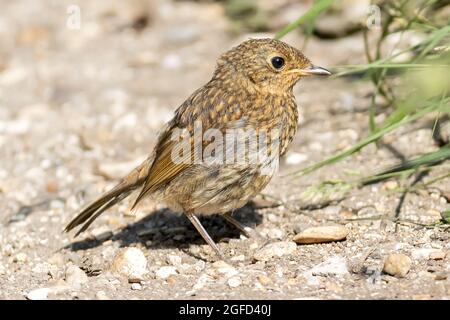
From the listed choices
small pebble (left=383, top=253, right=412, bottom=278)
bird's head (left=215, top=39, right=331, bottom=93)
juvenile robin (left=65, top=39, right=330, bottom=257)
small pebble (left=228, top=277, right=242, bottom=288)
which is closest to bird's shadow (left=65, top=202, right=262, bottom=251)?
juvenile robin (left=65, top=39, right=330, bottom=257)

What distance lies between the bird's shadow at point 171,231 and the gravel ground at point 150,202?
14 millimetres

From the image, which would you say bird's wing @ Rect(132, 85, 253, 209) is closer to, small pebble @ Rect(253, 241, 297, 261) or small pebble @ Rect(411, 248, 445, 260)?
small pebble @ Rect(253, 241, 297, 261)

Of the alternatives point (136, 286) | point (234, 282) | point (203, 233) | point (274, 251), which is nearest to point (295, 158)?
point (203, 233)

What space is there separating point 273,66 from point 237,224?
3.23ft

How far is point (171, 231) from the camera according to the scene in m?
4.99

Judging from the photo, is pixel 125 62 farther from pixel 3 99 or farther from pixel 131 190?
pixel 131 190

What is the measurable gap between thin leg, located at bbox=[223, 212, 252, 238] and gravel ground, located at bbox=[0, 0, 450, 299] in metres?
0.04

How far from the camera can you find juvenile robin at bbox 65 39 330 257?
438 centimetres

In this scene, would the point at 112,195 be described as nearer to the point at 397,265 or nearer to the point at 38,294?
the point at 38,294

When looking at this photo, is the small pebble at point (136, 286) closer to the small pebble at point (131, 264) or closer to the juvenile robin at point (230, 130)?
the small pebble at point (131, 264)

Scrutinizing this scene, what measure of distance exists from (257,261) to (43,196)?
2043 mm

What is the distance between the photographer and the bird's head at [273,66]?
14.9 feet

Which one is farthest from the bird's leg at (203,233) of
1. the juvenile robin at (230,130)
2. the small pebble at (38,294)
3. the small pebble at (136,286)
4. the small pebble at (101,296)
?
the small pebble at (38,294)

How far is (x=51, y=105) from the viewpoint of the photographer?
23.4ft
